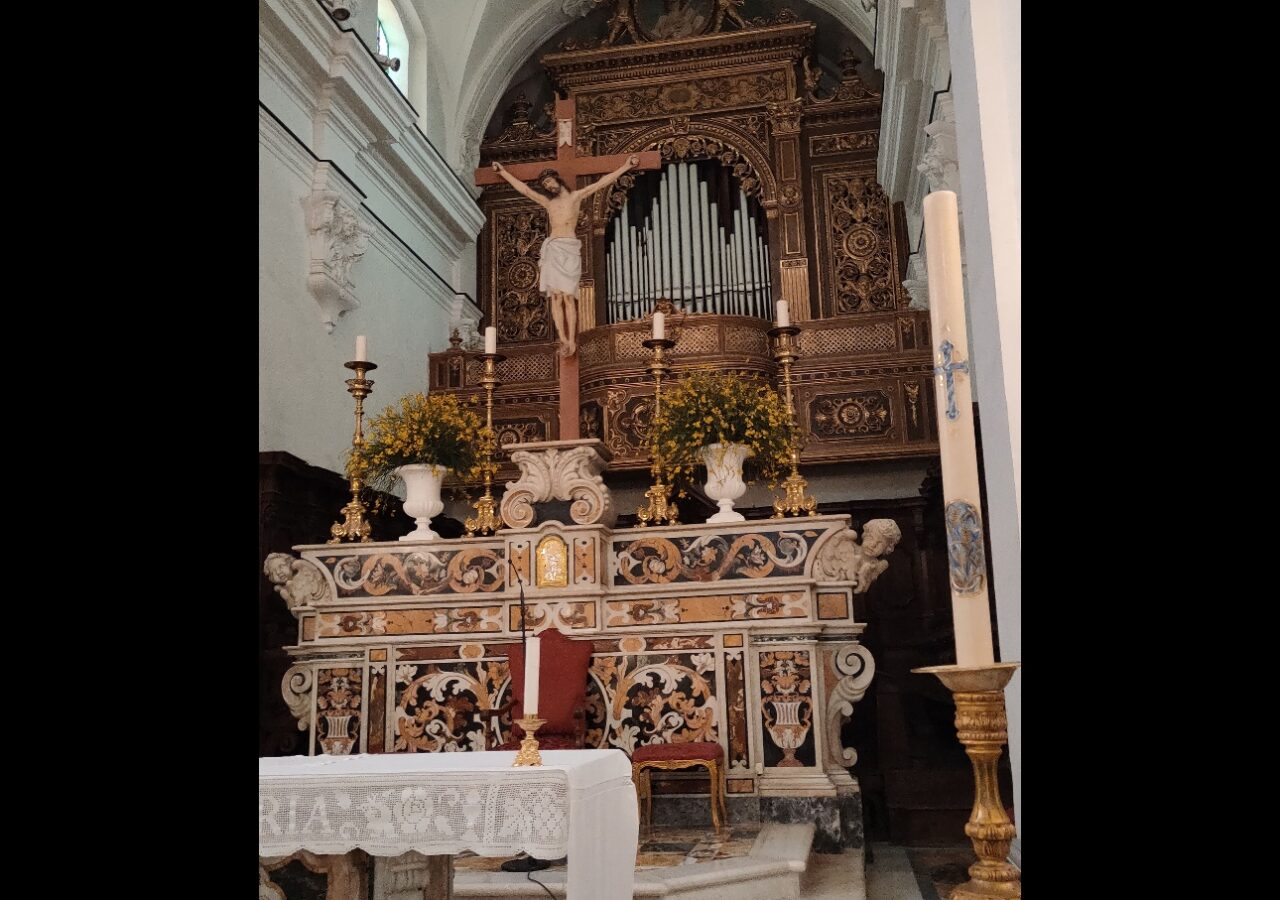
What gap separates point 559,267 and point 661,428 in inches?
43.8

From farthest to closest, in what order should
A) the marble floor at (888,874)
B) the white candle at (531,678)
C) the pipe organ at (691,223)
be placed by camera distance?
the pipe organ at (691,223) < the marble floor at (888,874) < the white candle at (531,678)

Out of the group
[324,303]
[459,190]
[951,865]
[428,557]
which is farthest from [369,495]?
[951,865]

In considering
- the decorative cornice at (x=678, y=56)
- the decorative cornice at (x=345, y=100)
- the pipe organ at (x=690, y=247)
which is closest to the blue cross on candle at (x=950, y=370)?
the decorative cornice at (x=345, y=100)

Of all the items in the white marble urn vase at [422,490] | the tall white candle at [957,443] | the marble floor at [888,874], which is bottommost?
the marble floor at [888,874]

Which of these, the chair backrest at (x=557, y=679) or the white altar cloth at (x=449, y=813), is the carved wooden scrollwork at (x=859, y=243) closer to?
the chair backrest at (x=557, y=679)

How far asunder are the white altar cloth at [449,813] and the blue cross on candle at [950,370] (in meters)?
1.64

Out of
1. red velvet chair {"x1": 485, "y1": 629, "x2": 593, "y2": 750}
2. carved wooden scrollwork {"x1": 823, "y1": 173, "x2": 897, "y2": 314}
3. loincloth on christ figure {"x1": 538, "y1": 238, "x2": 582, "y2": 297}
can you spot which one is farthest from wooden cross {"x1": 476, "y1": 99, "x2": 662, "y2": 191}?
carved wooden scrollwork {"x1": 823, "y1": 173, "x2": 897, "y2": 314}

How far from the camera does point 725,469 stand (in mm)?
5754

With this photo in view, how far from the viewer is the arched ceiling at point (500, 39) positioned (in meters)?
10.8

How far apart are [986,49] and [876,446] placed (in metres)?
6.49

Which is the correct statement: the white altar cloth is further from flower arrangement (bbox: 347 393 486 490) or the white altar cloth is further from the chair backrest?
flower arrangement (bbox: 347 393 486 490)

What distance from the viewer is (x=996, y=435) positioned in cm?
250

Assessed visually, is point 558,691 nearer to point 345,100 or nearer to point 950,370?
point 950,370
